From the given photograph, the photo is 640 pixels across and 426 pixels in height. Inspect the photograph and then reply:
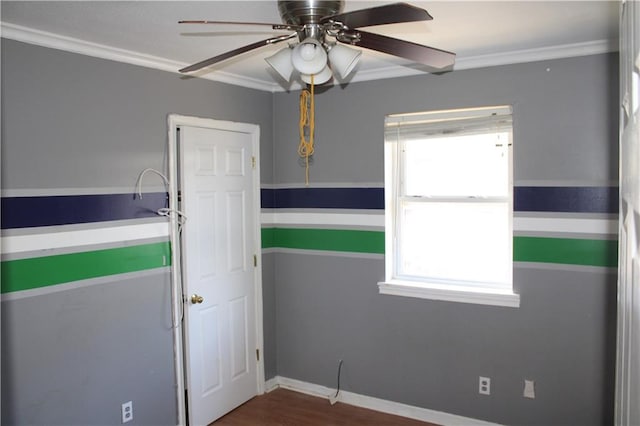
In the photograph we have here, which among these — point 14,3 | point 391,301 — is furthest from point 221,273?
point 14,3

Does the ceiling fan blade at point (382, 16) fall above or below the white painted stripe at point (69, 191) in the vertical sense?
above

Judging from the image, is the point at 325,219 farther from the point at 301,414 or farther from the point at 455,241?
the point at 301,414

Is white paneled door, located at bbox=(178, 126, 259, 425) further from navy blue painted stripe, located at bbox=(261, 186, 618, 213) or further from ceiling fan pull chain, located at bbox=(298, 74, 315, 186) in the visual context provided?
navy blue painted stripe, located at bbox=(261, 186, 618, 213)

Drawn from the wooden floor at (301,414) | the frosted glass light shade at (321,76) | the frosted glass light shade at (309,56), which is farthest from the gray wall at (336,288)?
the frosted glass light shade at (309,56)

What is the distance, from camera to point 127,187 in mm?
2977

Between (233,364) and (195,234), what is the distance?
3.53 ft

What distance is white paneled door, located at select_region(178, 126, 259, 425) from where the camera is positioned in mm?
3359

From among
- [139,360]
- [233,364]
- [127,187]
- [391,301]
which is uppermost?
[127,187]

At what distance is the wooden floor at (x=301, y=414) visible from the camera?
3.53 meters

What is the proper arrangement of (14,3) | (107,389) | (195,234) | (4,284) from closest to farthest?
(14,3), (4,284), (107,389), (195,234)

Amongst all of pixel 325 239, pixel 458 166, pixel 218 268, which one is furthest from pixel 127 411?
pixel 458 166

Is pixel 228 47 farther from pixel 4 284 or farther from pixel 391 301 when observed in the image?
pixel 391 301

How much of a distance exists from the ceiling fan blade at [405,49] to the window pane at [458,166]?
1646 millimetres

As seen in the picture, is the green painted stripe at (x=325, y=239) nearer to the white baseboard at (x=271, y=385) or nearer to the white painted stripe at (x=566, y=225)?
the white painted stripe at (x=566, y=225)
